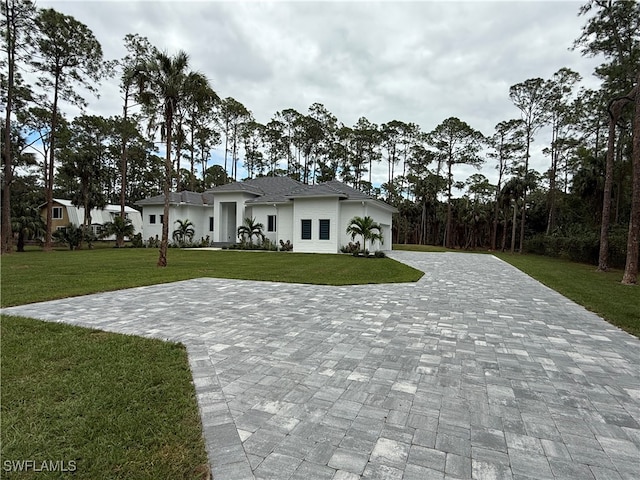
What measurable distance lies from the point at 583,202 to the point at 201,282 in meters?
26.1

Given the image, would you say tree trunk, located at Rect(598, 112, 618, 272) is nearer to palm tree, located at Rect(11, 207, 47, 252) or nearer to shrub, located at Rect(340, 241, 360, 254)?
shrub, located at Rect(340, 241, 360, 254)

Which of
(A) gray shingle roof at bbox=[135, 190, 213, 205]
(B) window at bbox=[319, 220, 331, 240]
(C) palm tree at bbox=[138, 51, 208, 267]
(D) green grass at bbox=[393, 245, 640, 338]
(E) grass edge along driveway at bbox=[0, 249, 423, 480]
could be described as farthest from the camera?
(A) gray shingle roof at bbox=[135, 190, 213, 205]

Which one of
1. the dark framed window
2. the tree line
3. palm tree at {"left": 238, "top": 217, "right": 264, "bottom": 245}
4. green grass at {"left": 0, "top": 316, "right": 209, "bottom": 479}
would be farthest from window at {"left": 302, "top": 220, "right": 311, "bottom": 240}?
green grass at {"left": 0, "top": 316, "right": 209, "bottom": 479}

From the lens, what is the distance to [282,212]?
21719 millimetres

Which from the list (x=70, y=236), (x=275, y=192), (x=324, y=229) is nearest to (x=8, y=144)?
(x=70, y=236)

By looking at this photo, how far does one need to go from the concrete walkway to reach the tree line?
8.00 meters

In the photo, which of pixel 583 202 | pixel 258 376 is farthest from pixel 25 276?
pixel 583 202

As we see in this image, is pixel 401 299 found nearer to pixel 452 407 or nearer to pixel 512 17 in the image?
pixel 452 407

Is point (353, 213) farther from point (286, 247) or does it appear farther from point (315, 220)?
point (286, 247)

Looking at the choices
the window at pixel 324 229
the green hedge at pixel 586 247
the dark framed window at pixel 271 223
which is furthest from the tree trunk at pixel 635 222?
the dark framed window at pixel 271 223

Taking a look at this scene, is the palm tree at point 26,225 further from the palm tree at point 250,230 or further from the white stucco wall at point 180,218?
the palm tree at point 250,230

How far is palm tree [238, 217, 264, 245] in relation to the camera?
22.1 m

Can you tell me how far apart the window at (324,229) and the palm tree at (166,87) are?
393 inches

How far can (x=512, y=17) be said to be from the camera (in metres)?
9.21
